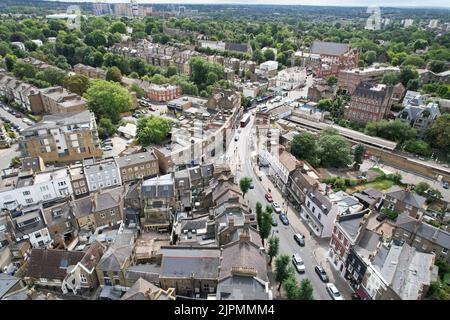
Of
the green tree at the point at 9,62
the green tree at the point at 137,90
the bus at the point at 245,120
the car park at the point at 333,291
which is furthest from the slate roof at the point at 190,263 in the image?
the green tree at the point at 9,62

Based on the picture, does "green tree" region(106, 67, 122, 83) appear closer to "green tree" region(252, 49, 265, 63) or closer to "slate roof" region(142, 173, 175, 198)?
"green tree" region(252, 49, 265, 63)

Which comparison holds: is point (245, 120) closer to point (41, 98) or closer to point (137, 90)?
point (137, 90)

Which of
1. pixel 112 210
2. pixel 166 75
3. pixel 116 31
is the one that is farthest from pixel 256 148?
pixel 116 31

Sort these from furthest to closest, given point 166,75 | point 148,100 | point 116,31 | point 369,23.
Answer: point 369,23 < point 116,31 < point 166,75 < point 148,100

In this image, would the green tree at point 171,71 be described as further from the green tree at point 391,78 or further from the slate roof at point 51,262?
the slate roof at point 51,262
